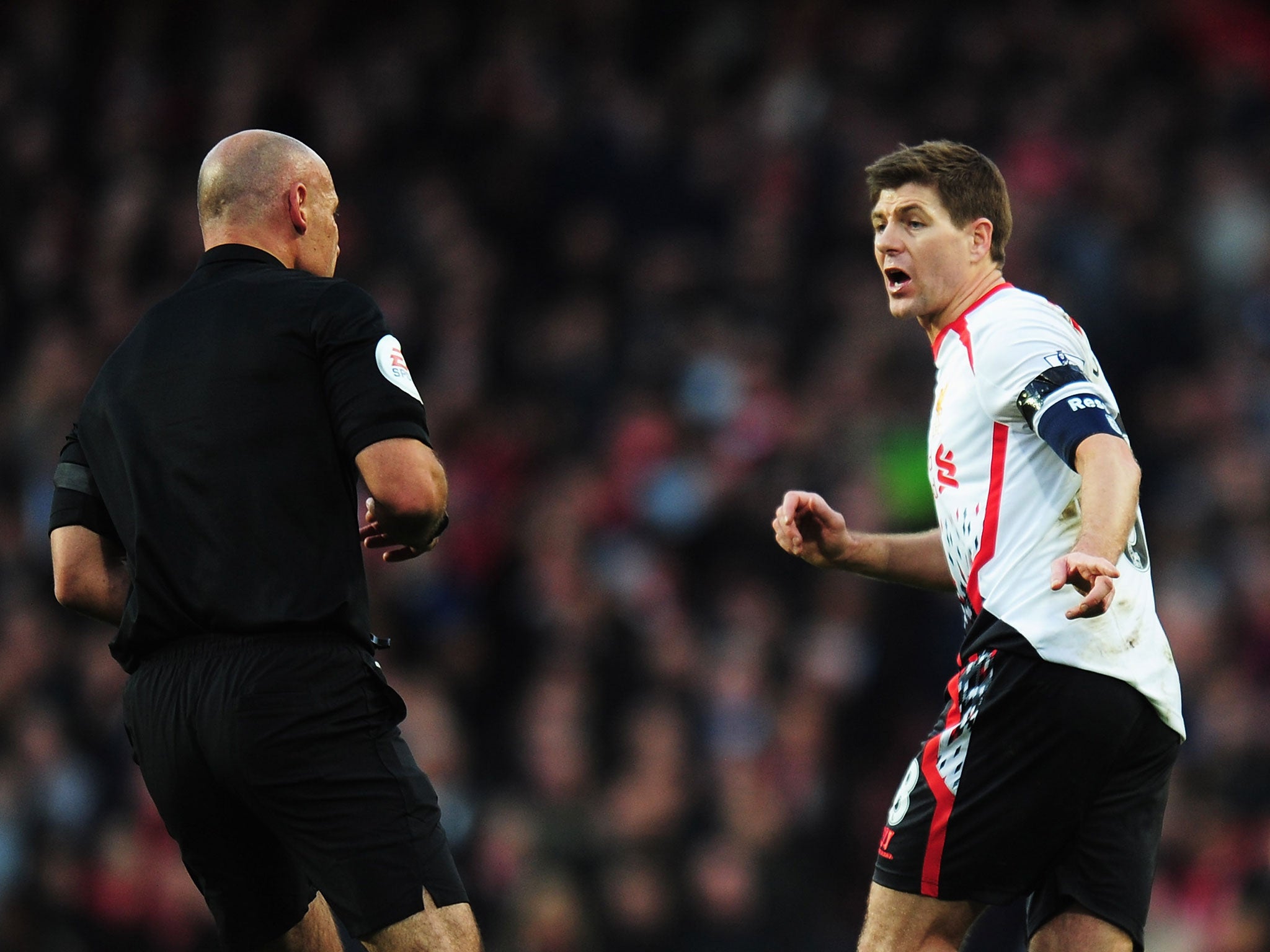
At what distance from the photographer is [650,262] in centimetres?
1056

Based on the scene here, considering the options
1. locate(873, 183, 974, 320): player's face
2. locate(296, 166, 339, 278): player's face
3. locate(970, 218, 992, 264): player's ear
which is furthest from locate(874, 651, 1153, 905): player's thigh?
locate(296, 166, 339, 278): player's face

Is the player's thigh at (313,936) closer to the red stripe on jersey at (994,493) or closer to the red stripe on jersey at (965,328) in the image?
the red stripe on jersey at (994,493)

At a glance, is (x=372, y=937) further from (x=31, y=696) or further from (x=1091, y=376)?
(x=31, y=696)

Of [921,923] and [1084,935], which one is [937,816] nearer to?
[921,923]

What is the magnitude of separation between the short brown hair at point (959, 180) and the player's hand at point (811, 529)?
829 millimetres

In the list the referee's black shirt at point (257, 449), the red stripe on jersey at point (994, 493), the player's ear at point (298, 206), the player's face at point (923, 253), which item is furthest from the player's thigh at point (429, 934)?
the player's face at point (923, 253)

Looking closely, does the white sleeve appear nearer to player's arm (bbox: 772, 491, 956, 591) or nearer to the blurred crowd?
player's arm (bbox: 772, 491, 956, 591)

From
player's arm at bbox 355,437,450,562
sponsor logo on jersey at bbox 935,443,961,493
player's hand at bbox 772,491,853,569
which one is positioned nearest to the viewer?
player's arm at bbox 355,437,450,562

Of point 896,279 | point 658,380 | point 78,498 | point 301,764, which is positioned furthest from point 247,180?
point 658,380

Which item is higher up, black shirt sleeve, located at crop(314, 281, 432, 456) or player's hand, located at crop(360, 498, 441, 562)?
black shirt sleeve, located at crop(314, 281, 432, 456)

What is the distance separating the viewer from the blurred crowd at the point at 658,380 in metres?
8.01

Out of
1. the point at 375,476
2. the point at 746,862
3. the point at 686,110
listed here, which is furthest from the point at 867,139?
the point at 375,476

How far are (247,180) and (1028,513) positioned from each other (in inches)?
80.7

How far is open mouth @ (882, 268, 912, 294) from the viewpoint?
4238 millimetres
